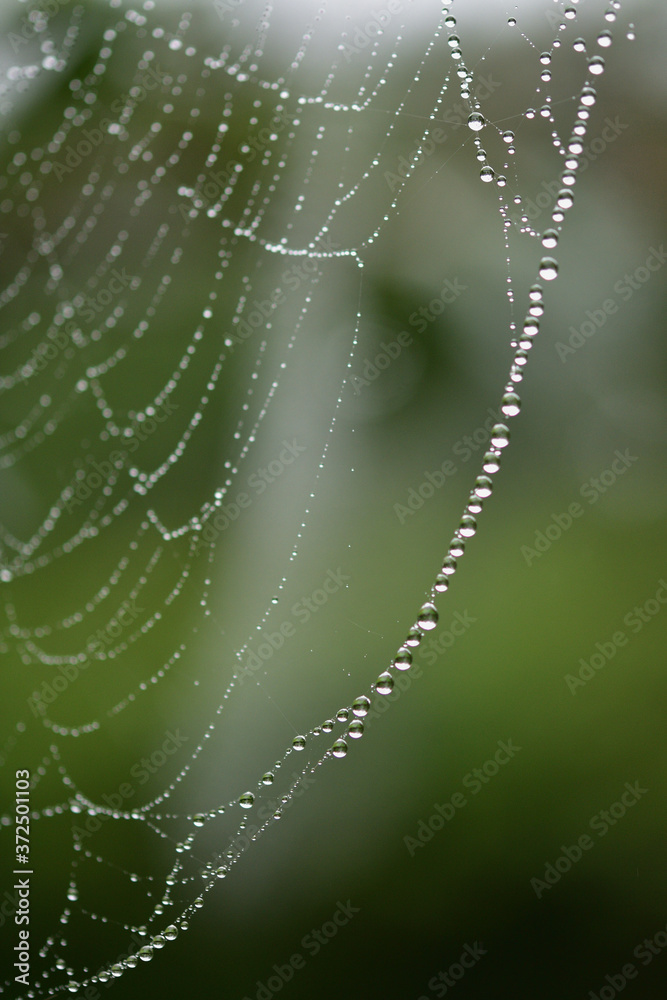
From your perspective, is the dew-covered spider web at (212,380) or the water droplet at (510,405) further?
the dew-covered spider web at (212,380)

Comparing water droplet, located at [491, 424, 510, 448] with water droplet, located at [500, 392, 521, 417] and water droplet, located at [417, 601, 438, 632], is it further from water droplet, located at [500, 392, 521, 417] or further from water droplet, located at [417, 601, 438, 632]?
water droplet, located at [417, 601, 438, 632]

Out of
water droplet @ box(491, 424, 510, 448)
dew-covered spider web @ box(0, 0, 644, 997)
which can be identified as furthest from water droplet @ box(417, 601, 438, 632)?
dew-covered spider web @ box(0, 0, 644, 997)

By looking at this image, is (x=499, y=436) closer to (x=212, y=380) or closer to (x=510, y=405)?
(x=510, y=405)

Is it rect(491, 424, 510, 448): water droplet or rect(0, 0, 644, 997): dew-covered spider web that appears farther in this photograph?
rect(0, 0, 644, 997): dew-covered spider web

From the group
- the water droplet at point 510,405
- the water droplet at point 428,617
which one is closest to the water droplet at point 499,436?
the water droplet at point 510,405

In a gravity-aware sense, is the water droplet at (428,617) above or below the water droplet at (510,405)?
below

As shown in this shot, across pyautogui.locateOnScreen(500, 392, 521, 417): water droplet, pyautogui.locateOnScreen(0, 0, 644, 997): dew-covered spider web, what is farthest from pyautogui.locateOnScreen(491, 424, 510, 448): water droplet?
pyautogui.locateOnScreen(0, 0, 644, 997): dew-covered spider web

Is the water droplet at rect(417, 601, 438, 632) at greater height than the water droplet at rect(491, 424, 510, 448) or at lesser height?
lesser

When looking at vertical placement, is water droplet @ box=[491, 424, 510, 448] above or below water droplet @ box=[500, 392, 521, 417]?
below

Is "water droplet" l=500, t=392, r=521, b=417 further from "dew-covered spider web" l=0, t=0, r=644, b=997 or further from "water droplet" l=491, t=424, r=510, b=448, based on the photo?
"dew-covered spider web" l=0, t=0, r=644, b=997

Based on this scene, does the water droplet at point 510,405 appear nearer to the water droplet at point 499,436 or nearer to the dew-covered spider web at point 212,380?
the water droplet at point 499,436
